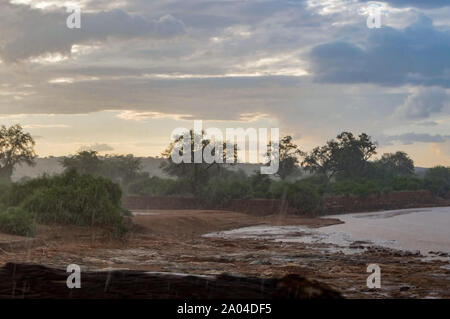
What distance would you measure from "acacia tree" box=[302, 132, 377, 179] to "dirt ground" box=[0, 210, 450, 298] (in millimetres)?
50775

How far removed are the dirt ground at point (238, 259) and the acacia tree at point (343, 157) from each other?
50775 mm

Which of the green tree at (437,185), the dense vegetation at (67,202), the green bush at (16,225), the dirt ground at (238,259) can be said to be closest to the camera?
the dirt ground at (238,259)

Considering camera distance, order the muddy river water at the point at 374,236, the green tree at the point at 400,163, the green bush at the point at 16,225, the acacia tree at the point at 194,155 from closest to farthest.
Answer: the green bush at the point at 16,225 < the muddy river water at the point at 374,236 < the acacia tree at the point at 194,155 < the green tree at the point at 400,163

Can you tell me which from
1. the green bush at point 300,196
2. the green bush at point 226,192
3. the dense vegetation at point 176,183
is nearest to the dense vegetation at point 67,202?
the dense vegetation at point 176,183

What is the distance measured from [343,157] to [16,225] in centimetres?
6046

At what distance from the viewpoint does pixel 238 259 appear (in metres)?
18.4

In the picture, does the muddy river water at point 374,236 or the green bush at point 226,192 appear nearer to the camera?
the muddy river water at point 374,236

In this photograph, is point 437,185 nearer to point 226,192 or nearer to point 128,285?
point 226,192

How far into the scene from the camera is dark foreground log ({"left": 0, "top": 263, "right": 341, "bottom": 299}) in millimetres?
6285

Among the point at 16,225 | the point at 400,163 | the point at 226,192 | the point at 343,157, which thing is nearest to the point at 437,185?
the point at 343,157

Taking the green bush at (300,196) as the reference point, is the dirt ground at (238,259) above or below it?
below

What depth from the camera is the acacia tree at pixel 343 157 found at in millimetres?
76000

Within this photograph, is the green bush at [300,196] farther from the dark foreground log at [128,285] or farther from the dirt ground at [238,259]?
the dark foreground log at [128,285]
